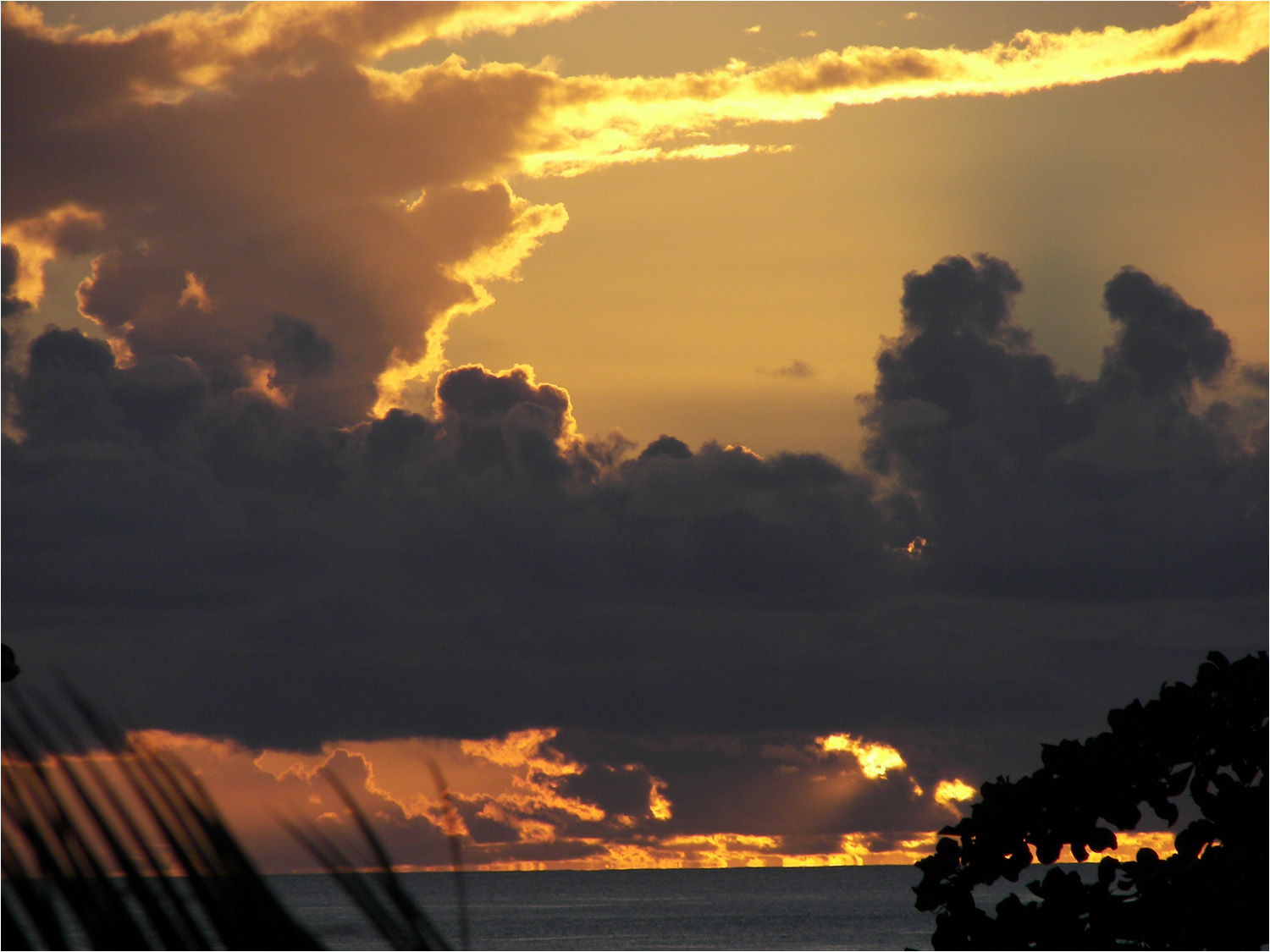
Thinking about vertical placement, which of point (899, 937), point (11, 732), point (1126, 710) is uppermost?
point (1126, 710)

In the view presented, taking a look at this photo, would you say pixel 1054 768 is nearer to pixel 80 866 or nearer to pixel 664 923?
pixel 80 866

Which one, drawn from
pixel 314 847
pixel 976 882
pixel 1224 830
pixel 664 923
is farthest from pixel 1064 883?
pixel 664 923

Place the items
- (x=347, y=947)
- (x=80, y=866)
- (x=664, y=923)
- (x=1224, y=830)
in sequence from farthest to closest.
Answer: (x=664, y=923) < (x=347, y=947) < (x=1224, y=830) < (x=80, y=866)

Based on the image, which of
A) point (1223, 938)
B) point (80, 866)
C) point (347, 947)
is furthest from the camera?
point (347, 947)

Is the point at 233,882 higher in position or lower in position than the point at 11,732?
lower

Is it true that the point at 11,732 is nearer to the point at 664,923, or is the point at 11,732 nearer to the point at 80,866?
the point at 80,866

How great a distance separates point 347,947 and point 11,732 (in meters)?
136

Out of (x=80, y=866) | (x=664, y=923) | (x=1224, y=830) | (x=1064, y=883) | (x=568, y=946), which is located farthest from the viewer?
(x=664, y=923)

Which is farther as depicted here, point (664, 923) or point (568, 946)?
point (664, 923)

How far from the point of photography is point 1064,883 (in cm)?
966

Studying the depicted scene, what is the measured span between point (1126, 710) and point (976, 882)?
5.73 feet

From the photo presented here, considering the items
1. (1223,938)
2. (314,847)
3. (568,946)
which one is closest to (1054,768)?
(1223,938)

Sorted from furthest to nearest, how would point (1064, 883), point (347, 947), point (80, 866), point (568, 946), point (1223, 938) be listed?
point (568, 946) < point (347, 947) < point (1064, 883) < point (1223, 938) < point (80, 866)

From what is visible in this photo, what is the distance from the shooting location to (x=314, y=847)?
173cm
